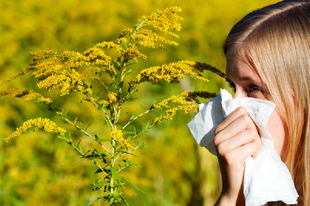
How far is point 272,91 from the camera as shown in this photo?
1227 mm

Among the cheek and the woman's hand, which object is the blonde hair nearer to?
the cheek

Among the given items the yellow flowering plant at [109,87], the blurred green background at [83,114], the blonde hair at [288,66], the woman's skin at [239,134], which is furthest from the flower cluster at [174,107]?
the blurred green background at [83,114]

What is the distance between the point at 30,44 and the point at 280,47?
2.05m

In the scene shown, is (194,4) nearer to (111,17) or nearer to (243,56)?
(111,17)

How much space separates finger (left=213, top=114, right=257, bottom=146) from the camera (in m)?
1.20

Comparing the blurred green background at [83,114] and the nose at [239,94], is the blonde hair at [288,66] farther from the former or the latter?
the blurred green background at [83,114]

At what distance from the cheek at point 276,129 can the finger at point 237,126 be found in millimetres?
65

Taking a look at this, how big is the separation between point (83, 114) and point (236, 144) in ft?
5.10

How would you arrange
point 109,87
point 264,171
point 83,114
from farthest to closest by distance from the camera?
point 83,114 → point 109,87 → point 264,171

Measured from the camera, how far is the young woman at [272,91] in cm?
121

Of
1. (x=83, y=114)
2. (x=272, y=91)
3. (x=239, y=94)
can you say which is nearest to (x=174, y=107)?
(x=239, y=94)

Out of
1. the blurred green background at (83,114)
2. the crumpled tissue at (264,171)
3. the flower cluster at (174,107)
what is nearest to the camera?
the crumpled tissue at (264,171)

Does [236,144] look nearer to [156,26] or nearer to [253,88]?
[253,88]

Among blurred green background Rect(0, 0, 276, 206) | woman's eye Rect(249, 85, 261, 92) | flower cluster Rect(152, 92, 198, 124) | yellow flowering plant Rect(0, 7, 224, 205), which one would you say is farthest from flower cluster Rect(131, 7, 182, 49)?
blurred green background Rect(0, 0, 276, 206)
